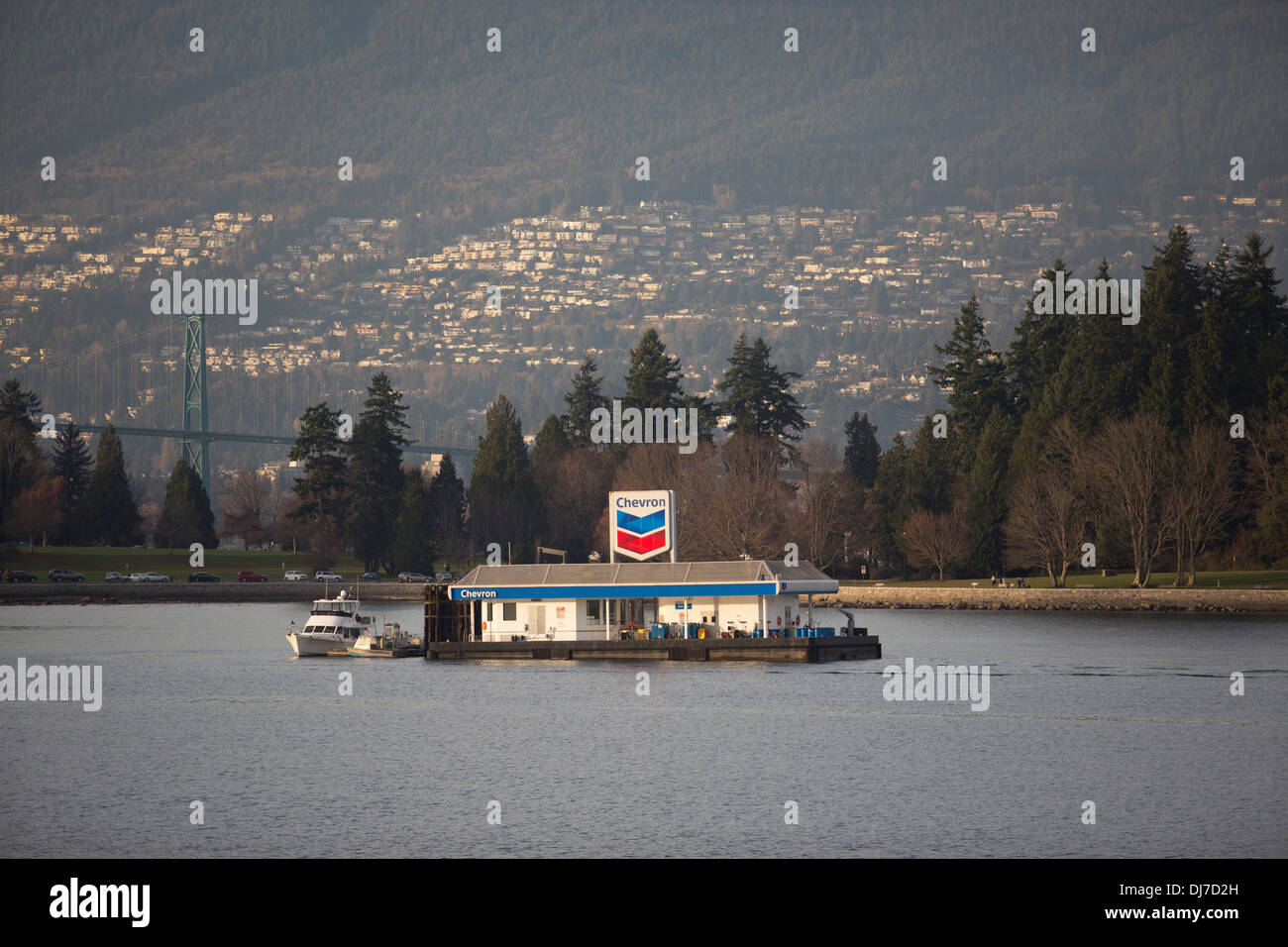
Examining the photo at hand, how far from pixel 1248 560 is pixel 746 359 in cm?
6521

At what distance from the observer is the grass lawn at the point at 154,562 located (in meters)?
173

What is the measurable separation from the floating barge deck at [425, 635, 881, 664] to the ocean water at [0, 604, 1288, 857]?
2.97ft

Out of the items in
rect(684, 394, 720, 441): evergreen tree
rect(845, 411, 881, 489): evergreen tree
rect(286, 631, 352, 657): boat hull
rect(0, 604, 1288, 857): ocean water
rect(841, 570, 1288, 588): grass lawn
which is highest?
rect(684, 394, 720, 441): evergreen tree

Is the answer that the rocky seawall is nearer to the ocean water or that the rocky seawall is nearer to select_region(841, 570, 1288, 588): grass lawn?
select_region(841, 570, 1288, 588): grass lawn

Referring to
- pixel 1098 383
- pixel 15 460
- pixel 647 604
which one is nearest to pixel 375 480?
pixel 15 460

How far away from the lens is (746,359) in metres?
186

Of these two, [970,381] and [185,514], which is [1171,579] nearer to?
[970,381]

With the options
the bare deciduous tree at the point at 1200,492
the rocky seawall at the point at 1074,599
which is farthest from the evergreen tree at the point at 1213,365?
the rocky seawall at the point at 1074,599

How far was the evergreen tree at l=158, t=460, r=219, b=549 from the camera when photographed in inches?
7347

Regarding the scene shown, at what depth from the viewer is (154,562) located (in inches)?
7008

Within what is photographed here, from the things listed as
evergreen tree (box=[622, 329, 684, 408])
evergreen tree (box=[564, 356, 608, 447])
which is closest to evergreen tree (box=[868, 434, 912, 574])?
evergreen tree (box=[622, 329, 684, 408])

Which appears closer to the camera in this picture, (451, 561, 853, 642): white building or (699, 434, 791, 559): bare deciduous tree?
(451, 561, 853, 642): white building
